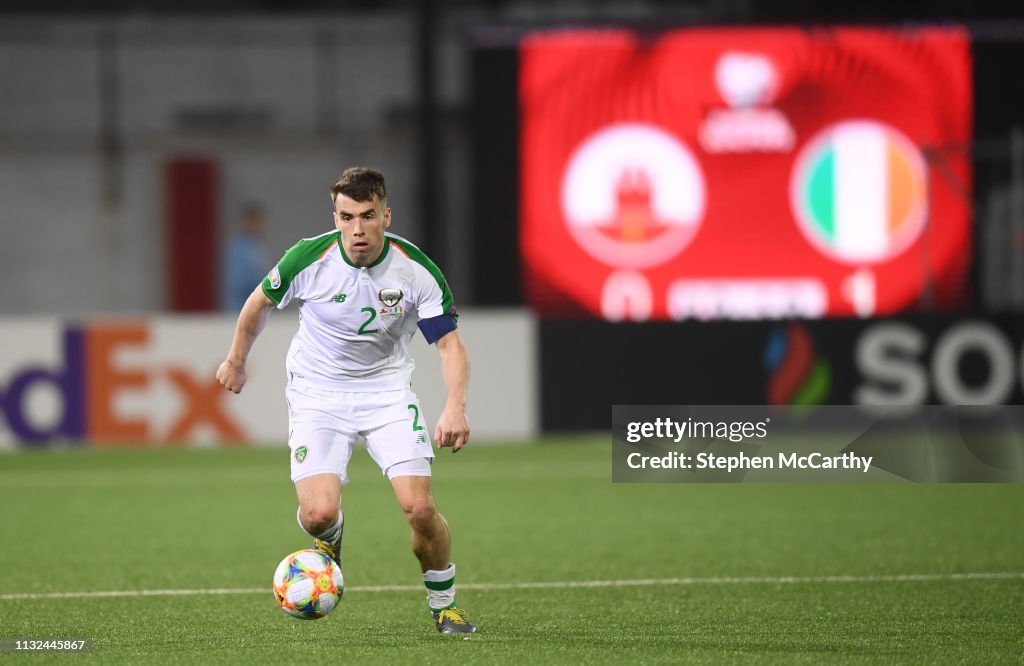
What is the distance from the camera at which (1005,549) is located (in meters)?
8.70

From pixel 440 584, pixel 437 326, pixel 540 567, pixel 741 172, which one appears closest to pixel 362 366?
pixel 437 326

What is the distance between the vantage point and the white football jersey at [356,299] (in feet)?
21.0

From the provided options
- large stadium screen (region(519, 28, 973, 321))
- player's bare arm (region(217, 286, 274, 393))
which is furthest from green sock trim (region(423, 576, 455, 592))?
large stadium screen (region(519, 28, 973, 321))

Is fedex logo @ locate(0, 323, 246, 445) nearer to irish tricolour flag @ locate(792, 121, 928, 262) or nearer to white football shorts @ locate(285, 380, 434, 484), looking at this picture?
irish tricolour flag @ locate(792, 121, 928, 262)

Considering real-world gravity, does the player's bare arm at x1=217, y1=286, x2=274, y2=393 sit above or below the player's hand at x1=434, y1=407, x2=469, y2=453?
above

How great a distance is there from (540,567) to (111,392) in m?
7.18

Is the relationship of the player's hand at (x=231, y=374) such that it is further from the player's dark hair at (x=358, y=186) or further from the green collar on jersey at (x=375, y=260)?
the player's dark hair at (x=358, y=186)

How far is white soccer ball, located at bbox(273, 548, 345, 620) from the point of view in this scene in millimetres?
6094

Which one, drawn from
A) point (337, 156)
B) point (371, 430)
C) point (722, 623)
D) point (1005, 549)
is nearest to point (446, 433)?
point (371, 430)

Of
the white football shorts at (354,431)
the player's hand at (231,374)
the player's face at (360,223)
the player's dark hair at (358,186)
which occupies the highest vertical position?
the player's dark hair at (358,186)

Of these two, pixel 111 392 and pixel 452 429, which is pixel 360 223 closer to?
pixel 452 429

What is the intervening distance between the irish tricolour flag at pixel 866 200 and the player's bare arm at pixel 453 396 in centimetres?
1102

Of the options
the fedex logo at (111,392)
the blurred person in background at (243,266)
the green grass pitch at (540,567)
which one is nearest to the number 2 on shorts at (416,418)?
the green grass pitch at (540,567)

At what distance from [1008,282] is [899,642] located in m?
11.2
